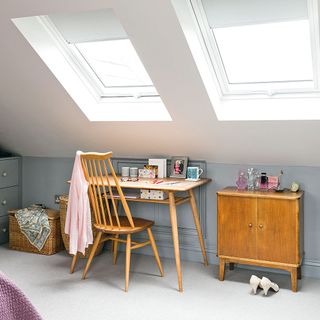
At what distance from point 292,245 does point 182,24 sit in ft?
5.44

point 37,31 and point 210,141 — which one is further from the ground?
point 37,31

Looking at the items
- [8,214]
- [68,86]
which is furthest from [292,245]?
[8,214]

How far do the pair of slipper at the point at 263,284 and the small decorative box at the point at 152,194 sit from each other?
878 millimetres

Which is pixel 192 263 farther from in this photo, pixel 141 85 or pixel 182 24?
pixel 182 24

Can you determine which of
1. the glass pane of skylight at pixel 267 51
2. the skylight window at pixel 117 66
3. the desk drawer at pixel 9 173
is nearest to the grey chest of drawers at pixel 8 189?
the desk drawer at pixel 9 173

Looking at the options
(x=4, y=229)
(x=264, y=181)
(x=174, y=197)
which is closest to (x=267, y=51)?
(x=264, y=181)

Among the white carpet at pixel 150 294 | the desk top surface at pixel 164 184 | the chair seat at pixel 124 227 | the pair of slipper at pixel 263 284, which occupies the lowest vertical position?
the white carpet at pixel 150 294

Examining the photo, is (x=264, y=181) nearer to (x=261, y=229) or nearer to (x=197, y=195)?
(x=261, y=229)

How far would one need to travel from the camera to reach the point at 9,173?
4.75 meters

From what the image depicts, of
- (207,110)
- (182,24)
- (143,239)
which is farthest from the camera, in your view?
(143,239)

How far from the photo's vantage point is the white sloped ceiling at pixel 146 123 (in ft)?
9.53

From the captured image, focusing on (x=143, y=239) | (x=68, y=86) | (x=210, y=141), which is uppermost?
(x=68, y=86)

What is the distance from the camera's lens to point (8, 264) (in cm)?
401

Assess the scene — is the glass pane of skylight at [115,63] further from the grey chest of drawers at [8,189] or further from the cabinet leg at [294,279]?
the cabinet leg at [294,279]
